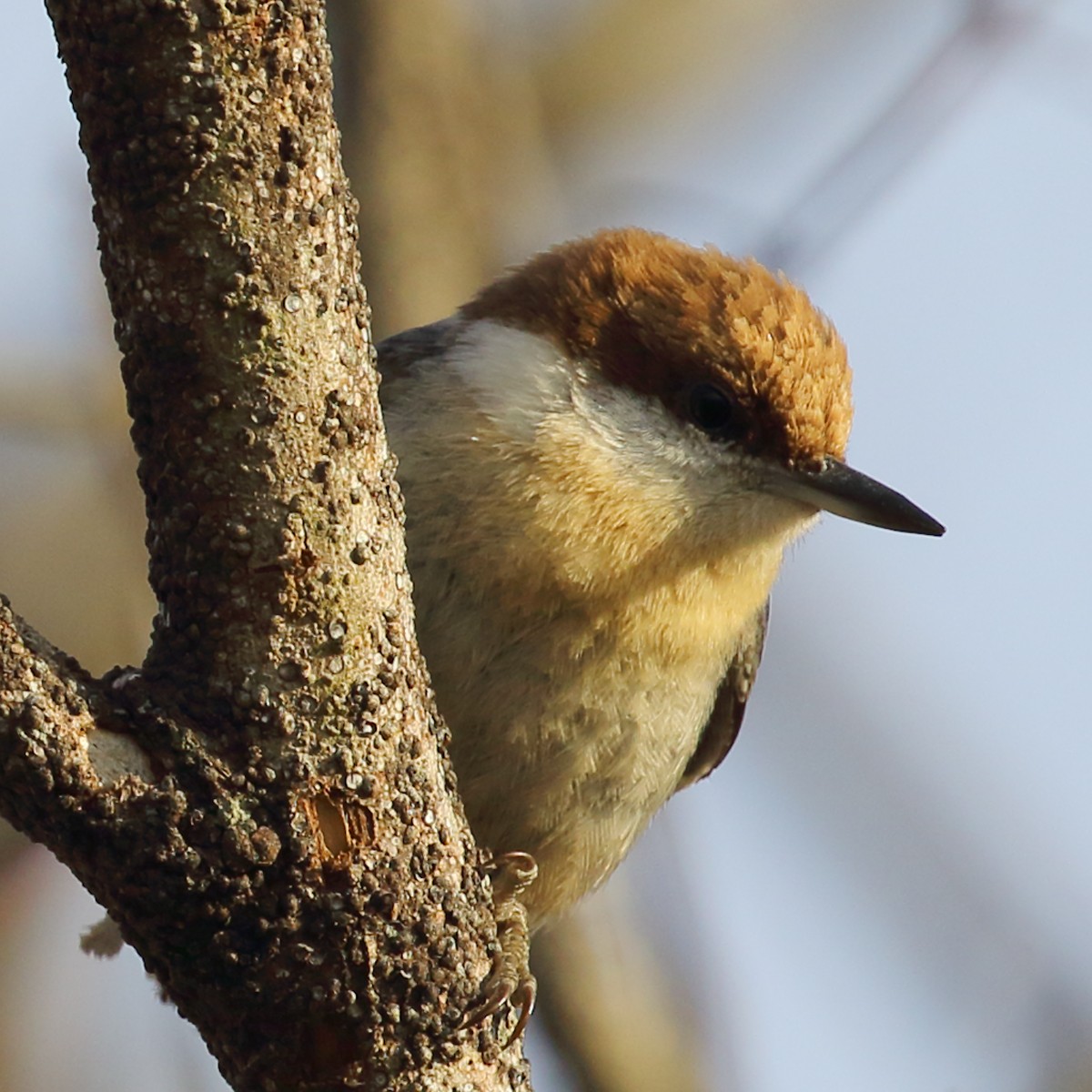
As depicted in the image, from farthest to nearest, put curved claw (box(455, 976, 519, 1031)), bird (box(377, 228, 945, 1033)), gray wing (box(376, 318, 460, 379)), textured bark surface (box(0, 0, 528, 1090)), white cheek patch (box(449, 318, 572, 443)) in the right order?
gray wing (box(376, 318, 460, 379)), white cheek patch (box(449, 318, 572, 443)), bird (box(377, 228, 945, 1033)), curved claw (box(455, 976, 519, 1031)), textured bark surface (box(0, 0, 528, 1090))

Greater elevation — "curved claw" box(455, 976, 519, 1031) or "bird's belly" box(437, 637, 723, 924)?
"bird's belly" box(437, 637, 723, 924)

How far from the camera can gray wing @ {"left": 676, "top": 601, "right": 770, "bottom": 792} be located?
3.83m

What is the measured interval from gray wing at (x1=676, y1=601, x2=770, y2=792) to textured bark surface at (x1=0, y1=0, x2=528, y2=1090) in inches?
66.6

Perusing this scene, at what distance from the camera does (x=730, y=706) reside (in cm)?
402

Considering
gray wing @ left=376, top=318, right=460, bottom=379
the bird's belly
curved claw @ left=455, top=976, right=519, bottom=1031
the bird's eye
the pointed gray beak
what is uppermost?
gray wing @ left=376, top=318, right=460, bottom=379

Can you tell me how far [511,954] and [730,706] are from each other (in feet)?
4.64

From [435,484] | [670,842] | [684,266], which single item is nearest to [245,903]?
[435,484]

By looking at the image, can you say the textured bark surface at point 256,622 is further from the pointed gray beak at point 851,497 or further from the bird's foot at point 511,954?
the pointed gray beak at point 851,497

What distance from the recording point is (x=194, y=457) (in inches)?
82.1

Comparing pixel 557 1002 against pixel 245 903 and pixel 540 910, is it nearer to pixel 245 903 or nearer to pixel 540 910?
pixel 540 910

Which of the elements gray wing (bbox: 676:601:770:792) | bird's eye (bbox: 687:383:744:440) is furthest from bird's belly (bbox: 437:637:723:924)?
bird's eye (bbox: 687:383:744:440)

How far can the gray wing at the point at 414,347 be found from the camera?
3520 mm

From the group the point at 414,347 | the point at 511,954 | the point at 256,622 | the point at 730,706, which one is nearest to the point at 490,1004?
the point at 511,954

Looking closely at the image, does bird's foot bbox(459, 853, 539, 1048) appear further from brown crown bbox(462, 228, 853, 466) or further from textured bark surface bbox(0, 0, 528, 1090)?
brown crown bbox(462, 228, 853, 466)
